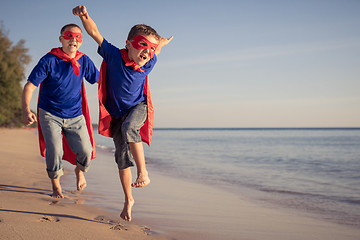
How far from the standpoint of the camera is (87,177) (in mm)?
6223

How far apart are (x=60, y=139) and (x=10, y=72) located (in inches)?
1238

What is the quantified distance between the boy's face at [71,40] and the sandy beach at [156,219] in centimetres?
178

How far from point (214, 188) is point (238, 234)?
2.98 meters

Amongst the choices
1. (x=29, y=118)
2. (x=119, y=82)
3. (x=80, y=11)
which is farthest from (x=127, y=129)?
(x=80, y=11)

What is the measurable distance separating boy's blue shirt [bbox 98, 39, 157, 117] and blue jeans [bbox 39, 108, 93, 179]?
884mm

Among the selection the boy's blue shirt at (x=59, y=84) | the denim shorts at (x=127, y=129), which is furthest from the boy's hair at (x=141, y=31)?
the boy's blue shirt at (x=59, y=84)

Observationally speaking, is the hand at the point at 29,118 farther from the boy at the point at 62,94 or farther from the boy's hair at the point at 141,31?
the boy's hair at the point at 141,31

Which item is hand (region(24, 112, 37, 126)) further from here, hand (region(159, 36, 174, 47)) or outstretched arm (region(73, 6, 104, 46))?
hand (region(159, 36, 174, 47))

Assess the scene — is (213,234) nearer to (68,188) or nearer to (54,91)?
(54,91)

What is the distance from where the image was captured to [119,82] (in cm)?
315

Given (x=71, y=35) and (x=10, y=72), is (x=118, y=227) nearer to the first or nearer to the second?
(x=71, y=35)

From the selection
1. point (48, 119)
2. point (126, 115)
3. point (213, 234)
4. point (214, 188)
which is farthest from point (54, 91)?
point (214, 188)

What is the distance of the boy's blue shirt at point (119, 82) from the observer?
124 inches

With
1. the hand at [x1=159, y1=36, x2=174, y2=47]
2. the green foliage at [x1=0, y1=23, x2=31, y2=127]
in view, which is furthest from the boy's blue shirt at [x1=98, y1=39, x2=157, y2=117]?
the green foliage at [x1=0, y1=23, x2=31, y2=127]
